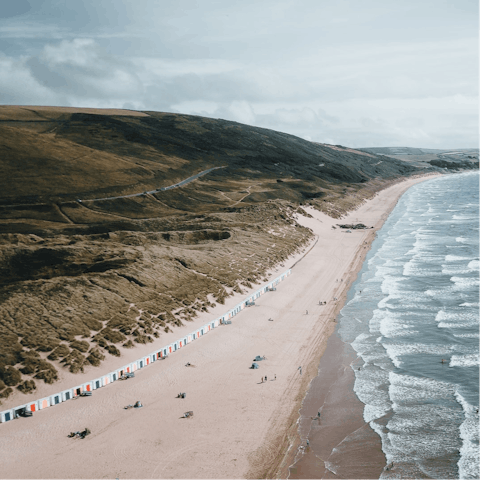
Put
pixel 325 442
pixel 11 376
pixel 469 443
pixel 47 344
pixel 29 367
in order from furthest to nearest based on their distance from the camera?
1. pixel 47 344
2. pixel 29 367
3. pixel 11 376
4. pixel 325 442
5. pixel 469 443

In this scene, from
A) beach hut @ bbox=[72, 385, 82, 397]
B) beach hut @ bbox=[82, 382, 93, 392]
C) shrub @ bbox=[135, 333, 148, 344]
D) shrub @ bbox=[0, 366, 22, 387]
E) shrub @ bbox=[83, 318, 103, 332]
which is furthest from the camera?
shrub @ bbox=[83, 318, 103, 332]

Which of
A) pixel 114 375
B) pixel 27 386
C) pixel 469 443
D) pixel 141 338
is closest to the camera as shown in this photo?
pixel 469 443

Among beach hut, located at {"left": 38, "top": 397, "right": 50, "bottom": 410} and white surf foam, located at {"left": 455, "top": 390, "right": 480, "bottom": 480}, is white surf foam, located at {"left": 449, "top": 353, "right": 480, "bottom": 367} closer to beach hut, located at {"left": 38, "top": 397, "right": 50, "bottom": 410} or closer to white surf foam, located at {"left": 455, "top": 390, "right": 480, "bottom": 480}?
white surf foam, located at {"left": 455, "top": 390, "right": 480, "bottom": 480}

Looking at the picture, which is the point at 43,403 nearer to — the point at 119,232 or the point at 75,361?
the point at 75,361

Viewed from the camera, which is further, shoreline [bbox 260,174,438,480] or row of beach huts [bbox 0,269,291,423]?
row of beach huts [bbox 0,269,291,423]

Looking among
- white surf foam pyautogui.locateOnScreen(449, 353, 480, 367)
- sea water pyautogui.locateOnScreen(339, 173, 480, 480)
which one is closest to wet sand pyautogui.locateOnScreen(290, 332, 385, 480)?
sea water pyautogui.locateOnScreen(339, 173, 480, 480)

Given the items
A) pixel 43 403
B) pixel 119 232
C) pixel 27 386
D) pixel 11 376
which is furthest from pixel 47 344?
pixel 119 232

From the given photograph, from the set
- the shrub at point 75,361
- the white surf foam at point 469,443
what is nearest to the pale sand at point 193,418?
the shrub at point 75,361
